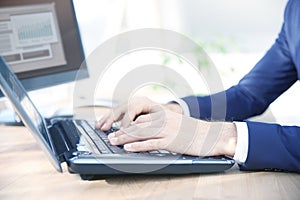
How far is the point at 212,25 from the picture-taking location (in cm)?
238

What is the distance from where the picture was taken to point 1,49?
1.19 meters

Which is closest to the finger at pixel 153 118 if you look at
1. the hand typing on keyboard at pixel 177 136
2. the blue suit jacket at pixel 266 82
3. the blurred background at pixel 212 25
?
the hand typing on keyboard at pixel 177 136

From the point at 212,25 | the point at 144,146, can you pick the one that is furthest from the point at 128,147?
the point at 212,25

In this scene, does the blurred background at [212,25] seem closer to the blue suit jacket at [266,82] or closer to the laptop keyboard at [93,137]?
the blue suit jacket at [266,82]

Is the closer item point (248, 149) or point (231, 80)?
point (248, 149)

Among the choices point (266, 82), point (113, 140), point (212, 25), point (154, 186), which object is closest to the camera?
point (154, 186)

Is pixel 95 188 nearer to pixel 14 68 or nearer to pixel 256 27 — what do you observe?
pixel 14 68

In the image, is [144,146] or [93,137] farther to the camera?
[93,137]

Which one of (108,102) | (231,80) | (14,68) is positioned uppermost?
(14,68)

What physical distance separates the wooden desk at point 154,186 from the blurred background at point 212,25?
1.18m

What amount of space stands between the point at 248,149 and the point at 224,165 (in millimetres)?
54

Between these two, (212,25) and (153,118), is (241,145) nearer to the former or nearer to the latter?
(153,118)

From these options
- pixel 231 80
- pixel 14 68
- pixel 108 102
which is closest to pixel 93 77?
pixel 108 102

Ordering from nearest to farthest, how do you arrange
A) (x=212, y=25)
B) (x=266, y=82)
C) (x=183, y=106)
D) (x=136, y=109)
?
1. (x=136, y=109)
2. (x=183, y=106)
3. (x=266, y=82)
4. (x=212, y=25)
